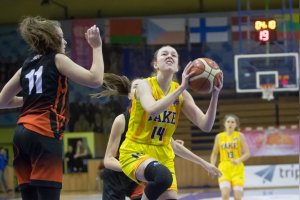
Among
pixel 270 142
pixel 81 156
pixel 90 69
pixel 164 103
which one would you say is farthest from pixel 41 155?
pixel 81 156

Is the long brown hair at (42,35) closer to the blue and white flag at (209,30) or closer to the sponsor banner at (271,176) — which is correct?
the sponsor banner at (271,176)

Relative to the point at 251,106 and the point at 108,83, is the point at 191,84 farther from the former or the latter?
the point at 251,106

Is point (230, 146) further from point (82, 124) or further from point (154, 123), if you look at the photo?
point (82, 124)

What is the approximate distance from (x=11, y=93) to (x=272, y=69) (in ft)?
43.5

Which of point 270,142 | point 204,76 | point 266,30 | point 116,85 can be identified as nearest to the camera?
point 204,76

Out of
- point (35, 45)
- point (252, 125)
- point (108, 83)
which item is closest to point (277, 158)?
point (252, 125)

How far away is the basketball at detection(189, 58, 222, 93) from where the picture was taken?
14.5 ft

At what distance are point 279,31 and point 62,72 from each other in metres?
15.4

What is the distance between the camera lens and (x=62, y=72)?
3770 mm

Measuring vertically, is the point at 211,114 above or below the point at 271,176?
above

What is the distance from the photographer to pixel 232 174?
35.6ft

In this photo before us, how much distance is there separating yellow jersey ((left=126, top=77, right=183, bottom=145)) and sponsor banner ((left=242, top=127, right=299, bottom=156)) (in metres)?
15.7

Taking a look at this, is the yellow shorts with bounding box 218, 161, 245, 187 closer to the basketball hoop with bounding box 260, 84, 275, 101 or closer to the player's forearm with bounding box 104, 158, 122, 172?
the player's forearm with bounding box 104, 158, 122, 172

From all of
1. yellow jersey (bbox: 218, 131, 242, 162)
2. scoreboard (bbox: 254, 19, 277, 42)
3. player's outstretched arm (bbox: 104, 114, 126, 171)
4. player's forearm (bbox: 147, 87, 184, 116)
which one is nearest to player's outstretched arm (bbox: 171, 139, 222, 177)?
player's outstretched arm (bbox: 104, 114, 126, 171)
